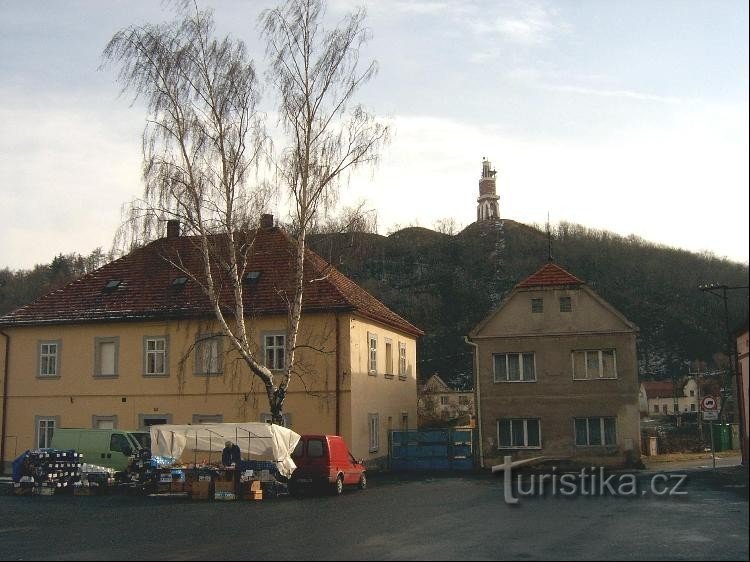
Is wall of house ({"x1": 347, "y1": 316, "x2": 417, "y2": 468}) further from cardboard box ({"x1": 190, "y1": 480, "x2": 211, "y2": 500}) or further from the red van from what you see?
cardboard box ({"x1": 190, "y1": 480, "x2": 211, "y2": 500})

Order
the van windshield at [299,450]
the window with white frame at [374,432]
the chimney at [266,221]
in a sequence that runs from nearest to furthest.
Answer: the van windshield at [299,450]
the chimney at [266,221]
the window with white frame at [374,432]

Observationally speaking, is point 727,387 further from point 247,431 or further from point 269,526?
point 269,526

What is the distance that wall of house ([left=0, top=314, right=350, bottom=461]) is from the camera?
105 ft

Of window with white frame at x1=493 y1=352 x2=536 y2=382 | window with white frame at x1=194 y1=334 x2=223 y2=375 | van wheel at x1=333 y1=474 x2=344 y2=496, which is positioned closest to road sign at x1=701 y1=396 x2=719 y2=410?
window with white frame at x1=493 y1=352 x2=536 y2=382

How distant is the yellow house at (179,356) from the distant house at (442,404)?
3100cm

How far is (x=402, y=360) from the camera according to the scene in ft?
135

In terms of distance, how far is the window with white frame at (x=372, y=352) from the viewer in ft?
115

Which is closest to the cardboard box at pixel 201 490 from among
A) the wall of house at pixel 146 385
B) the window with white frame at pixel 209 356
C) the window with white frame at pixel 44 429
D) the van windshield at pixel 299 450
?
the van windshield at pixel 299 450

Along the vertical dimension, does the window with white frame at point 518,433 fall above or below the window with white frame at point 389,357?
below

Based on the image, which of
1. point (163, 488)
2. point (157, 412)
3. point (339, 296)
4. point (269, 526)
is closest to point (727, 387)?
point (339, 296)

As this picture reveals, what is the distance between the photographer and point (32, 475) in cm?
2600

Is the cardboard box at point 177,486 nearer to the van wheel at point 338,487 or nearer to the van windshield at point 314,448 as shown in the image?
the van windshield at point 314,448

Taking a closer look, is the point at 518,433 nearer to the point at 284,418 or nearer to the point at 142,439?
the point at 284,418

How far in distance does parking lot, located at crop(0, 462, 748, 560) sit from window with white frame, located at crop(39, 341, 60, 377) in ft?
42.3
